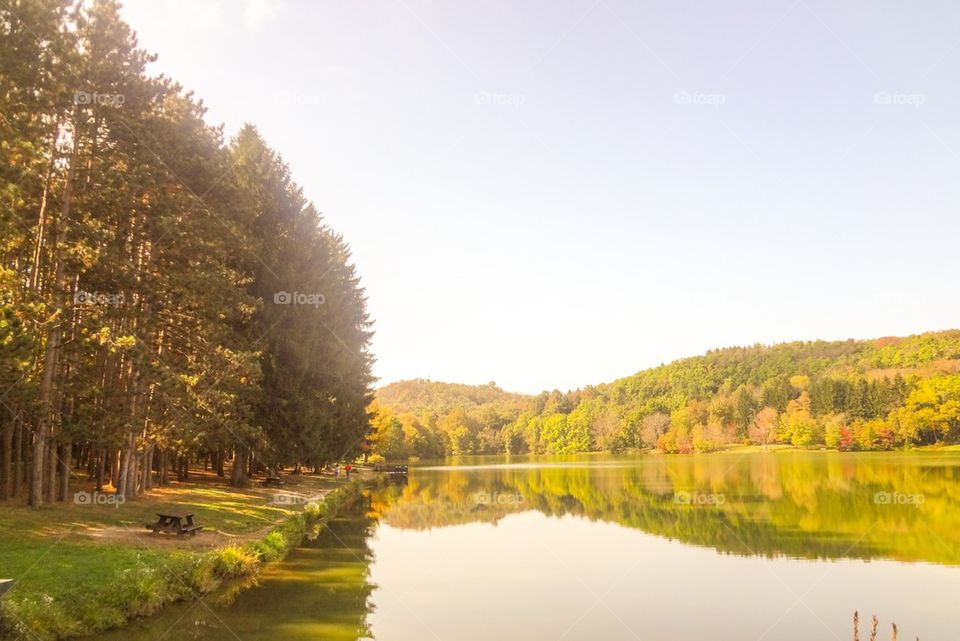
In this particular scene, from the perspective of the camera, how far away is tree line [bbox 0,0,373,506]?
715 inches

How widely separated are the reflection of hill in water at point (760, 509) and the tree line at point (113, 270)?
10.8 meters

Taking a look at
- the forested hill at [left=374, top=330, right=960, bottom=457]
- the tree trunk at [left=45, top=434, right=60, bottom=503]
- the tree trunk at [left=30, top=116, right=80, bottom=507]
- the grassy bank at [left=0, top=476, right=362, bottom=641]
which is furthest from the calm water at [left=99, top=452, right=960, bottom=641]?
the forested hill at [left=374, top=330, right=960, bottom=457]

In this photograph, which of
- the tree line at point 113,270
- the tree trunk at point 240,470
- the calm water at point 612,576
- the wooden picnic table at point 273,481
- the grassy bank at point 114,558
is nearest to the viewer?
the grassy bank at point 114,558

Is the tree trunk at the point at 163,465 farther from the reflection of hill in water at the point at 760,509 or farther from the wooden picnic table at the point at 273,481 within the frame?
the reflection of hill in water at the point at 760,509

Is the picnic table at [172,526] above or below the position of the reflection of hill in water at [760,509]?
above

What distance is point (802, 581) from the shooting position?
59.4 ft

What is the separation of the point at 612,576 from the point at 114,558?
1292 cm

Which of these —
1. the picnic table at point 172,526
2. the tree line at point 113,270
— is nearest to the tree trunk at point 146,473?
the tree line at point 113,270

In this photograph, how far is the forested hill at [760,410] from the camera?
108m

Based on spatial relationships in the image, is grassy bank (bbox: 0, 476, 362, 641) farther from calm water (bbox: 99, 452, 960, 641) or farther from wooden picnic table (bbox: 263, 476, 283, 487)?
wooden picnic table (bbox: 263, 476, 283, 487)

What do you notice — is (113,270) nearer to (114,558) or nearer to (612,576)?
(114,558)

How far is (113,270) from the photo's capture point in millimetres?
20641

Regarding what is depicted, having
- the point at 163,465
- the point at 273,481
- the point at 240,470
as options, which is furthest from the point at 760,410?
the point at 163,465

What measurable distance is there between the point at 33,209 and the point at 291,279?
14.3 m
